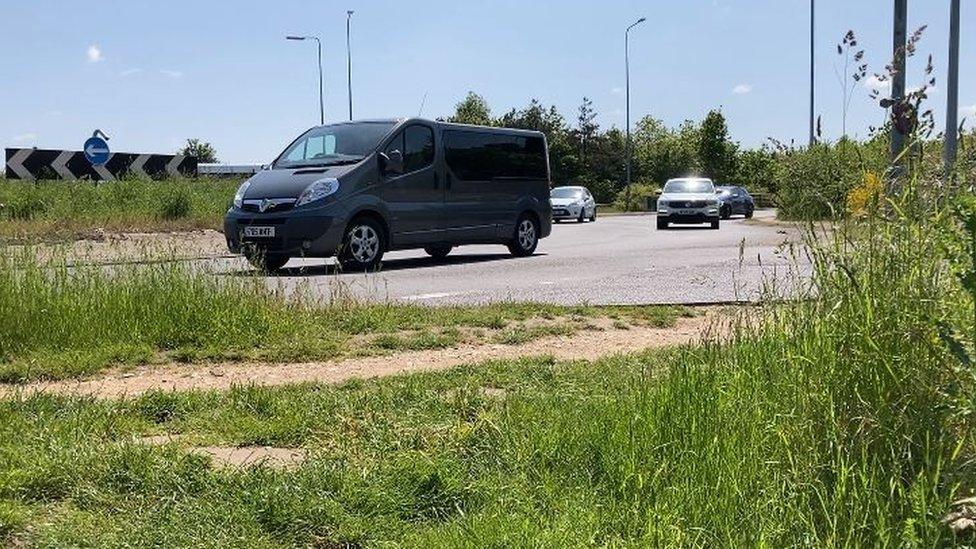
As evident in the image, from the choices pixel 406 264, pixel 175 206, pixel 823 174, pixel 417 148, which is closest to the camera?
pixel 823 174

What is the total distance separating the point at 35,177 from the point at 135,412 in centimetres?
1914

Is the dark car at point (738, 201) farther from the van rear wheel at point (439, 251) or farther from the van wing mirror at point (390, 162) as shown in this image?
the van wing mirror at point (390, 162)

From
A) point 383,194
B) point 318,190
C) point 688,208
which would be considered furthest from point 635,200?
point 318,190

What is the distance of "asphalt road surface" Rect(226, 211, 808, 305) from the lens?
32.2 ft

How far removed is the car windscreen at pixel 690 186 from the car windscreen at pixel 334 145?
772 inches

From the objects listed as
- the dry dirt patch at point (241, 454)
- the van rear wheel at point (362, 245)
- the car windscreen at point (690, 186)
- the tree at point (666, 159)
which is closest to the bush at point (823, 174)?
the dry dirt patch at point (241, 454)

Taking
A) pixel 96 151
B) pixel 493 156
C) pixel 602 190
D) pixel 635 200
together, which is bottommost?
pixel 635 200

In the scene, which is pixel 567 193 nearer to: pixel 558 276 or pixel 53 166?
pixel 53 166

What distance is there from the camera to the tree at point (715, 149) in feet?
229

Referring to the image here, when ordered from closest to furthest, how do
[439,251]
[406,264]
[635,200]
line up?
[406,264] → [439,251] → [635,200]

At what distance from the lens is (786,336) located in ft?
11.6

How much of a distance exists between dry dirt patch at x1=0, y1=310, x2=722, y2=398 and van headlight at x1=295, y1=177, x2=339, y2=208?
20.3 ft

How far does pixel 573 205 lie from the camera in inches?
1563

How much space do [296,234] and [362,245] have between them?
1.11m
